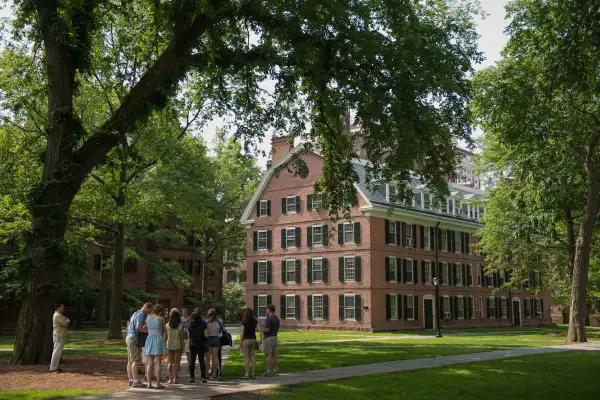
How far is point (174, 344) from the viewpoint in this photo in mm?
13875

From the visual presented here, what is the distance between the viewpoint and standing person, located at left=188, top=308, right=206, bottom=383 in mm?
13875

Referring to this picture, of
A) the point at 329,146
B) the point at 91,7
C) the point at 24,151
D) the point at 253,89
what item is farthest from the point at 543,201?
the point at 24,151

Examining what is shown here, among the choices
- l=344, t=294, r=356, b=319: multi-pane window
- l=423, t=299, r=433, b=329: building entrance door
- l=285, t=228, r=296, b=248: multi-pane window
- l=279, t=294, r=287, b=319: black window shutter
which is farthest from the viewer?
l=423, t=299, r=433, b=329: building entrance door

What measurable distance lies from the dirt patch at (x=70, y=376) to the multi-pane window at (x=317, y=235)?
2748 cm

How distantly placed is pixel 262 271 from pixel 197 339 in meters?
34.7

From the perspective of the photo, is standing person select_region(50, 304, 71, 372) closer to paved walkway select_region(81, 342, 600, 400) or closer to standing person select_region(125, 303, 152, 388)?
standing person select_region(125, 303, 152, 388)

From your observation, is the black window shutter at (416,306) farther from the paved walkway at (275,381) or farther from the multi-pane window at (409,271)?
the paved walkway at (275,381)

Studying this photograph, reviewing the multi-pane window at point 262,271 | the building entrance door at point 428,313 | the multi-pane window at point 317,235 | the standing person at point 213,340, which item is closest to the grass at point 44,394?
the standing person at point 213,340

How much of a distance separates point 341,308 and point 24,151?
24.1 meters

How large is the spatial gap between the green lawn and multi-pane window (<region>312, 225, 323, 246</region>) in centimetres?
2833

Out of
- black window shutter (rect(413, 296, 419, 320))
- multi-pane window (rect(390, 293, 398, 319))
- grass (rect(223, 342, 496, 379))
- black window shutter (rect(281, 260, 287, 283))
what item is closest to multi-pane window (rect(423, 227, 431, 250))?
black window shutter (rect(413, 296, 419, 320))

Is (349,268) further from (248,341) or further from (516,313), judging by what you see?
(248,341)

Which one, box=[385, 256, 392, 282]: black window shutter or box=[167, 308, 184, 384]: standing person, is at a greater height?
box=[385, 256, 392, 282]: black window shutter

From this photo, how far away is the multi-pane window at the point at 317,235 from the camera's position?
4506 centimetres
